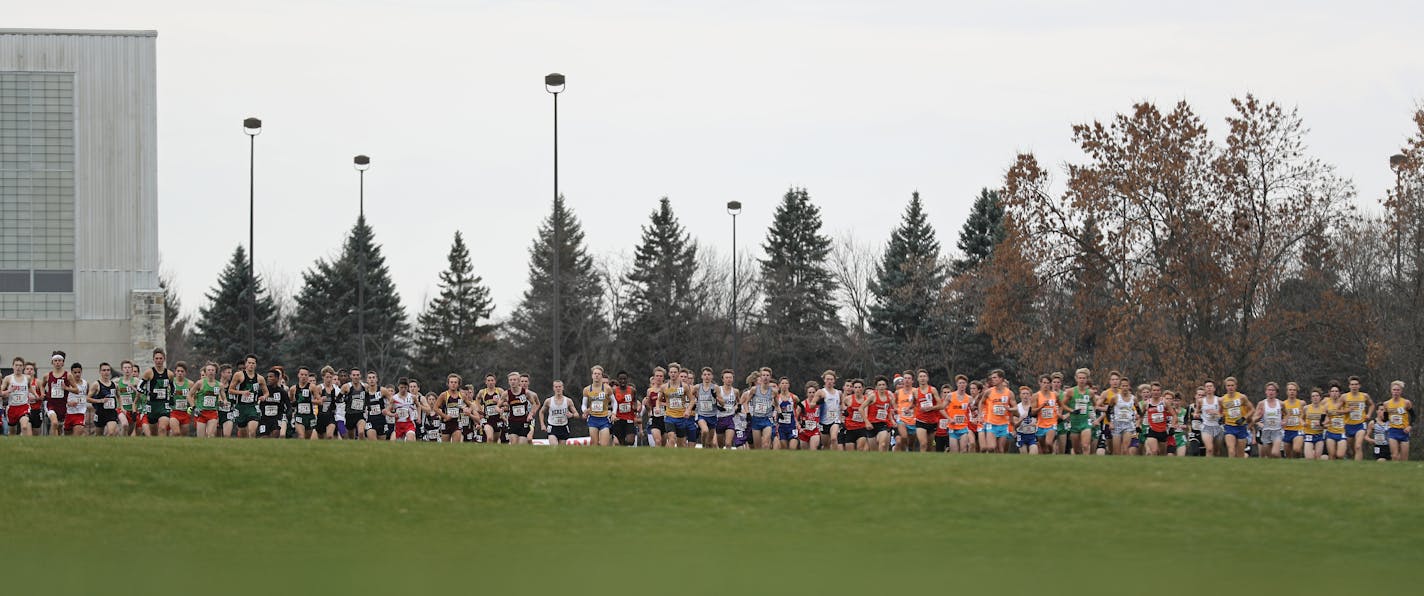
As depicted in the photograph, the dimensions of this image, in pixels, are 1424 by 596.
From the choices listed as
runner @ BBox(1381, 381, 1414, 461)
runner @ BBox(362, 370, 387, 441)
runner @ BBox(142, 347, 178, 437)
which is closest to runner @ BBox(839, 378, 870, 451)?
runner @ BBox(362, 370, 387, 441)

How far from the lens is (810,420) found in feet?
103

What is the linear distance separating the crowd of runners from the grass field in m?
6.12

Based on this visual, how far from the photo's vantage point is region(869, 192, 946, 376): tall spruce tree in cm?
7619

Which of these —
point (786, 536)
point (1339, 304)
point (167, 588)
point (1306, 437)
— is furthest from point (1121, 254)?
point (167, 588)

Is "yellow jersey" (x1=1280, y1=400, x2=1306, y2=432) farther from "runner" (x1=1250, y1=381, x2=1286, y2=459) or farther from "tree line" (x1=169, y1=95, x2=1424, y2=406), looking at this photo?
"tree line" (x1=169, y1=95, x2=1424, y2=406)

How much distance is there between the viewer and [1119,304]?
47781 mm

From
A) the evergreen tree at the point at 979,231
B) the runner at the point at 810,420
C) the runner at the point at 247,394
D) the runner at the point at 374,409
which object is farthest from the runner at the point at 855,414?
the evergreen tree at the point at 979,231

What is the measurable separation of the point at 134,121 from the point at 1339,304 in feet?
143

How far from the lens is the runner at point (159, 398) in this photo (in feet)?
99.2

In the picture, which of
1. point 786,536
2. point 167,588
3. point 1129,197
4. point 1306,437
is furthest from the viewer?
point 1129,197

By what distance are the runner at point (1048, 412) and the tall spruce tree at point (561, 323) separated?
5508 cm

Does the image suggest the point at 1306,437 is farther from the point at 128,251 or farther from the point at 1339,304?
the point at 128,251

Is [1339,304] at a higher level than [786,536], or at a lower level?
higher

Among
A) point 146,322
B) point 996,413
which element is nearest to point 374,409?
point 996,413
